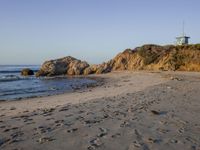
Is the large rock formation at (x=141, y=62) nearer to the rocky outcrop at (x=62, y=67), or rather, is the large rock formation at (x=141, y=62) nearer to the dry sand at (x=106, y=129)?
the rocky outcrop at (x=62, y=67)

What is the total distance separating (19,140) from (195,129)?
426 cm

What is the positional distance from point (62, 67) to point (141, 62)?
15.5 m

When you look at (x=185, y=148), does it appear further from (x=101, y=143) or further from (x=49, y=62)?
(x=49, y=62)

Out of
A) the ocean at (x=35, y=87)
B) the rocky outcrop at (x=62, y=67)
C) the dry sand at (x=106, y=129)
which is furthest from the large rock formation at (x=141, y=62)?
the dry sand at (x=106, y=129)

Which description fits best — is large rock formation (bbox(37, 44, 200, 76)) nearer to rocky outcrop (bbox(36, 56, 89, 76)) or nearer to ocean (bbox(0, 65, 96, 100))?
rocky outcrop (bbox(36, 56, 89, 76))

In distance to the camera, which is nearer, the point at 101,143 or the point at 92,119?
the point at 101,143

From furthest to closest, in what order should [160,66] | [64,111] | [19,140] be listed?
[160,66], [64,111], [19,140]

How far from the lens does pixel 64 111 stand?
1049cm

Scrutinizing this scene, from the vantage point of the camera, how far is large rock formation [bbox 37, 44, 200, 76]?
49781mm

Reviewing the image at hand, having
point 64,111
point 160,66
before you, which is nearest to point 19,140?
point 64,111

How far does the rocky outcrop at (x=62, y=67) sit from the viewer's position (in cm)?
5582

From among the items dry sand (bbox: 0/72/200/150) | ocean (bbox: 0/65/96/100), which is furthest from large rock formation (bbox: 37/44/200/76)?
dry sand (bbox: 0/72/200/150)

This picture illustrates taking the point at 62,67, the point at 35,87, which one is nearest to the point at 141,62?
the point at 62,67

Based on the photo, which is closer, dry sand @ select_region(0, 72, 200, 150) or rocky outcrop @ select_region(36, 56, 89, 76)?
dry sand @ select_region(0, 72, 200, 150)
